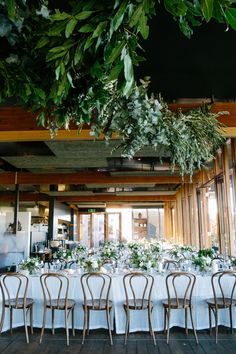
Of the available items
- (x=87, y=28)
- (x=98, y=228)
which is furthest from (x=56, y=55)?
(x=98, y=228)

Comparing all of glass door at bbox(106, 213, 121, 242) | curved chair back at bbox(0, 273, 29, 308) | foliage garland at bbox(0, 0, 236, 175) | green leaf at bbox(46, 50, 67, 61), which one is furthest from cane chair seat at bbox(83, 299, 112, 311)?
glass door at bbox(106, 213, 121, 242)

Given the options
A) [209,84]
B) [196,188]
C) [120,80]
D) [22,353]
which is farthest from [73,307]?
[196,188]

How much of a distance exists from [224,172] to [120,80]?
5982 mm

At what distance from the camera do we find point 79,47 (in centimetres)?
154

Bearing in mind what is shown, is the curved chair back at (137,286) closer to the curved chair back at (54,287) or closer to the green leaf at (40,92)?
the curved chair back at (54,287)

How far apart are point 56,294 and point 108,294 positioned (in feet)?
2.77

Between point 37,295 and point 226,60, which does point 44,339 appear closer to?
point 37,295

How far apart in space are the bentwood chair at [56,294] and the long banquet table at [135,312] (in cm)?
11

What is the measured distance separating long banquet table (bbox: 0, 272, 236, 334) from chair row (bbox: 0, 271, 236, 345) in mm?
86

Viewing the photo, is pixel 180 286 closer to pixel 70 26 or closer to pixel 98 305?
pixel 98 305

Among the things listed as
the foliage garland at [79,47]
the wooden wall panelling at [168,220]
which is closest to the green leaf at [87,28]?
the foliage garland at [79,47]

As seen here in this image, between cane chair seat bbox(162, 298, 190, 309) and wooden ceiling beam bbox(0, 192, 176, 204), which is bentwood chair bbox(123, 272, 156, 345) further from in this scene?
wooden ceiling beam bbox(0, 192, 176, 204)

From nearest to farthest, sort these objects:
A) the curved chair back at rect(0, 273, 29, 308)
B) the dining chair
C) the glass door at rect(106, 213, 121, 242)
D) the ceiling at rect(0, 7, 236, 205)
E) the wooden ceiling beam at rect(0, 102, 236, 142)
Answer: the ceiling at rect(0, 7, 236, 205) < the curved chair back at rect(0, 273, 29, 308) < the wooden ceiling beam at rect(0, 102, 236, 142) < the dining chair < the glass door at rect(106, 213, 121, 242)

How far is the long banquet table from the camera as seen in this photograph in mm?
4879
